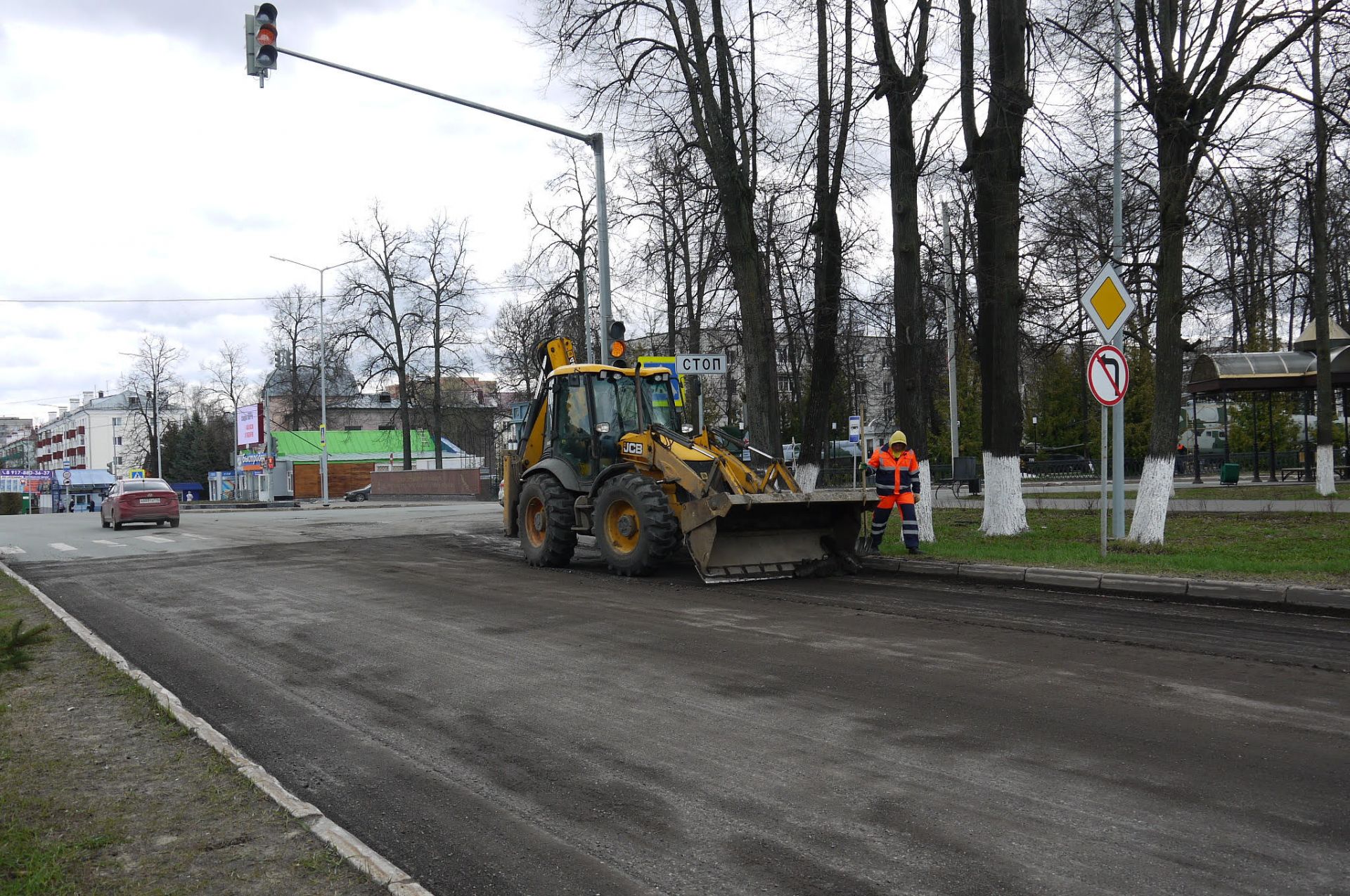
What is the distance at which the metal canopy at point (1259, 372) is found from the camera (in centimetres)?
2648

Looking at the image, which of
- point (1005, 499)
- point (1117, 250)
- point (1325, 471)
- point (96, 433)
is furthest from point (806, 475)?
point (96, 433)

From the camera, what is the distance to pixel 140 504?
2809 centimetres

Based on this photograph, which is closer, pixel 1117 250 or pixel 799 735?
pixel 799 735

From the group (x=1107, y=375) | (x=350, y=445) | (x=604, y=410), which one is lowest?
(x=604, y=410)

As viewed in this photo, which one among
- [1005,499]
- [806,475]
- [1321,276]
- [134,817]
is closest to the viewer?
[134,817]

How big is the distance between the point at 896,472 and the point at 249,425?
59.7m

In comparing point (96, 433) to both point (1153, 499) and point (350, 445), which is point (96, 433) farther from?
point (1153, 499)

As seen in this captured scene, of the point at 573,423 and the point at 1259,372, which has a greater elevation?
the point at 1259,372

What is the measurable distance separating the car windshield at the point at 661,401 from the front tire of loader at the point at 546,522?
1.68 meters

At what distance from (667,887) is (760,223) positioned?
1921cm

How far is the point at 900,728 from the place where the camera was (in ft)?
18.4

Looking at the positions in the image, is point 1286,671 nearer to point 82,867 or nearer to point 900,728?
point 900,728

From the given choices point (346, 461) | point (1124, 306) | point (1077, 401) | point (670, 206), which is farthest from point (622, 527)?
point (346, 461)

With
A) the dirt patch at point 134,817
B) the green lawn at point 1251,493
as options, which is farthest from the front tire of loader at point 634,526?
the green lawn at point 1251,493
